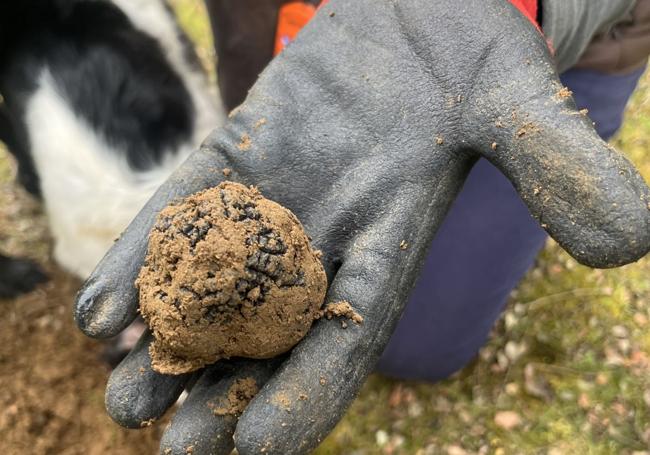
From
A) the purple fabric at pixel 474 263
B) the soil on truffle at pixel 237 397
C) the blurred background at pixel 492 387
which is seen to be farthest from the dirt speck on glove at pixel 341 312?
the blurred background at pixel 492 387

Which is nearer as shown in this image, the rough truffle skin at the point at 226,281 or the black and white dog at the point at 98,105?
the rough truffle skin at the point at 226,281

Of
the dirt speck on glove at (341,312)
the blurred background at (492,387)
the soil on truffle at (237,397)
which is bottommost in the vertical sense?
the blurred background at (492,387)

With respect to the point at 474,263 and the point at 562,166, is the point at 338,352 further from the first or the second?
the point at 474,263

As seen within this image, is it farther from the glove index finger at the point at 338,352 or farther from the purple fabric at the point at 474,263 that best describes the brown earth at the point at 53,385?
the glove index finger at the point at 338,352

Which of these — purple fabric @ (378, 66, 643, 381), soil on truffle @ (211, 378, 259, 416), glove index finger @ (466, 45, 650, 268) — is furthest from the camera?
purple fabric @ (378, 66, 643, 381)

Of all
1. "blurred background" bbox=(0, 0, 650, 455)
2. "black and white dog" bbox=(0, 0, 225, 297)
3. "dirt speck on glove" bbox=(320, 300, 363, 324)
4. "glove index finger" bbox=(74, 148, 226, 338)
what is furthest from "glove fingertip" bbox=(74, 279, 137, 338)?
"blurred background" bbox=(0, 0, 650, 455)

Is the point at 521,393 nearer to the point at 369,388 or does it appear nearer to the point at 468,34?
the point at 369,388

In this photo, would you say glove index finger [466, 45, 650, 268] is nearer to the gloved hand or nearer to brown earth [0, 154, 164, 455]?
the gloved hand

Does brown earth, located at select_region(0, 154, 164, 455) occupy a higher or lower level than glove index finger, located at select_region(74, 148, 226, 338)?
lower
